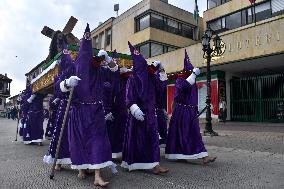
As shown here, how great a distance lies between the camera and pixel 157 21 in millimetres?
26719

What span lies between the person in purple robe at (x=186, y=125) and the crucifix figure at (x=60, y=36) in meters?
4.13

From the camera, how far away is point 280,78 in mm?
19453

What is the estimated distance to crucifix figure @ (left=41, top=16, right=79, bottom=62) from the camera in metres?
9.05

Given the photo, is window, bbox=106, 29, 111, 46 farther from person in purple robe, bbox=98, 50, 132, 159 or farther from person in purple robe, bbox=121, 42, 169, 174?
person in purple robe, bbox=121, 42, 169, 174

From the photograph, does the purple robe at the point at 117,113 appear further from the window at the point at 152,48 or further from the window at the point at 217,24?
the window at the point at 217,24

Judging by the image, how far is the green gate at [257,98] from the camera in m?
19.5

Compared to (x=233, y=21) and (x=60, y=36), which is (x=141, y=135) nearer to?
(x=60, y=36)

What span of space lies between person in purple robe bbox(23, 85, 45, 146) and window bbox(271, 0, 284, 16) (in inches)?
672

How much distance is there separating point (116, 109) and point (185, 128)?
155 centimetres

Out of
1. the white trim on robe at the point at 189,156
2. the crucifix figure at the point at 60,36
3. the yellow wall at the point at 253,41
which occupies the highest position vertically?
the yellow wall at the point at 253,41

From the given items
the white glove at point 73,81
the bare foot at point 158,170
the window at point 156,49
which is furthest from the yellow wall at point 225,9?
the white glove at point 73,81

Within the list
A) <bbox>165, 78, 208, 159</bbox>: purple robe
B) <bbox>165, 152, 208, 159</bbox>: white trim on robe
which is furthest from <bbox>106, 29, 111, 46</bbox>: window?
<bbox>165, 152, 208, 159</bbox>: white trim on robe

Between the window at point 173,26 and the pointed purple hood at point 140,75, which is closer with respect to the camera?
the pointed purple hood at point 140,75

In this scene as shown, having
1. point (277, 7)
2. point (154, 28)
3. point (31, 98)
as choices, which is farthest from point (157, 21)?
point (31, 98)
